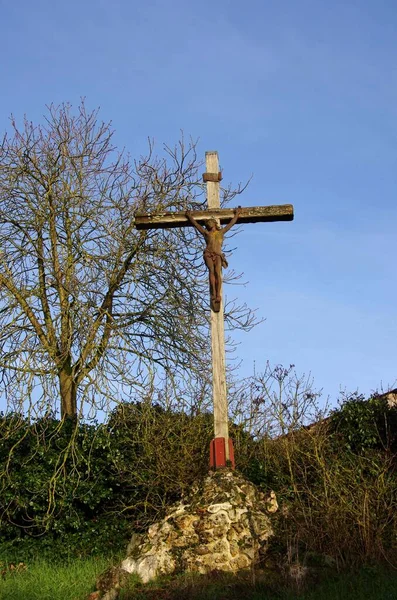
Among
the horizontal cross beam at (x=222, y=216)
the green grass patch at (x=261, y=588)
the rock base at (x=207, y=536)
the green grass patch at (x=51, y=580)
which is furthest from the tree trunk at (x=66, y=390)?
the green grass patch at (x=261, y=588)

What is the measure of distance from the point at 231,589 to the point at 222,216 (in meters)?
4.45

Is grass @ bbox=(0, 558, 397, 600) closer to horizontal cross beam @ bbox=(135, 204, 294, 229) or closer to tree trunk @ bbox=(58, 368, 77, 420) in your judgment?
tree trunk @ bbox=(58, 368, 77, 420)

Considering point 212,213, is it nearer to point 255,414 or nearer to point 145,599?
point 255,414

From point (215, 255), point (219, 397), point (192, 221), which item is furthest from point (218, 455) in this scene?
point (192, 221)

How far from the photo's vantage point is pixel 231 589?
7637mm

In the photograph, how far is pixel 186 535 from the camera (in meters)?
8.51

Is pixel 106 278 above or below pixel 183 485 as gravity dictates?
above

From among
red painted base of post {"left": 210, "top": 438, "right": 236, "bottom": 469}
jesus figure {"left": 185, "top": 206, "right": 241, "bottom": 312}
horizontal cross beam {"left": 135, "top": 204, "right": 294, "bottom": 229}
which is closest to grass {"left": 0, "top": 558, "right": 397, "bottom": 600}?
red painted base of post {"left": 210, "top": 438, "right": 236, "bottom": 469}

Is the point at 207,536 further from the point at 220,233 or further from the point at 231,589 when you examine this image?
the point at 220,233

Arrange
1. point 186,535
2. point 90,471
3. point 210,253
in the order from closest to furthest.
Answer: point 186,535, point 210,253, point 90,471

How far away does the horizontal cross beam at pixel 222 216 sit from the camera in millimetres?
9992

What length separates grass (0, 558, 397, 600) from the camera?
24.1 feet

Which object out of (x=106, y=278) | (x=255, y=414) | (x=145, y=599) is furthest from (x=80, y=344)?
(x=145, y=599)

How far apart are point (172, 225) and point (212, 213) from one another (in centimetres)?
56
